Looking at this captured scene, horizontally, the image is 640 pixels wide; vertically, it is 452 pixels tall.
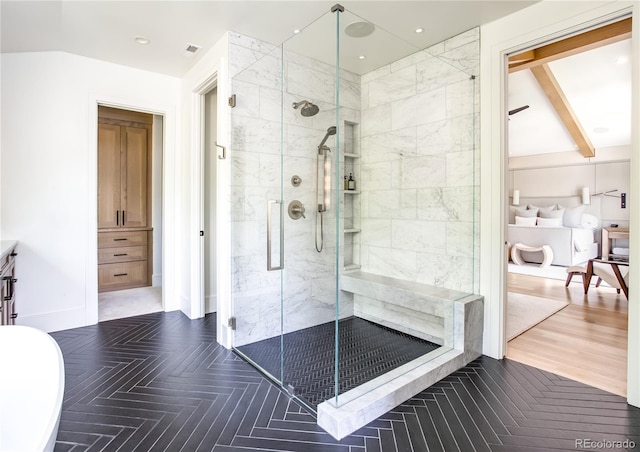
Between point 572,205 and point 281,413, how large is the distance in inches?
335

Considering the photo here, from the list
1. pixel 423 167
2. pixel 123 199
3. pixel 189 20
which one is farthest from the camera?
pixel 123 199

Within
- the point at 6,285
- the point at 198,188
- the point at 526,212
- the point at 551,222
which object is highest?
the point at 198,188

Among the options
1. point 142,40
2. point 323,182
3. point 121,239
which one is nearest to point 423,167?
point 323,182

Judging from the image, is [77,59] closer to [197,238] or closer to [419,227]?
[197,238]

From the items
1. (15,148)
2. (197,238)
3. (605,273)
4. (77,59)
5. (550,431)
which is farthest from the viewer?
(605,273)

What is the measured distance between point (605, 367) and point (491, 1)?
2880mm

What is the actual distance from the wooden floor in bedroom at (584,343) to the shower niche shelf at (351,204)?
156 centimetres

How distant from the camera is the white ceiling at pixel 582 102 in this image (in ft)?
13.7

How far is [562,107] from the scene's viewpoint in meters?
5.59

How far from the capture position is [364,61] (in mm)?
3182

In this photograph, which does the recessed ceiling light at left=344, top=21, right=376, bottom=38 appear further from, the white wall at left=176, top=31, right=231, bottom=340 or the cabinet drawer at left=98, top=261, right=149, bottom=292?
the cabinet drawer at left=98, top=261, right=149, bottom=292

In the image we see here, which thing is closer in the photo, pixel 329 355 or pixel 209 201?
pixel 329 355

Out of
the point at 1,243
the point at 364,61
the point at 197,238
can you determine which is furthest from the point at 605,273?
the point at 1,243

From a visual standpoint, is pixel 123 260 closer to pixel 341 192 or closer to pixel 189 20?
pixel 189 20
